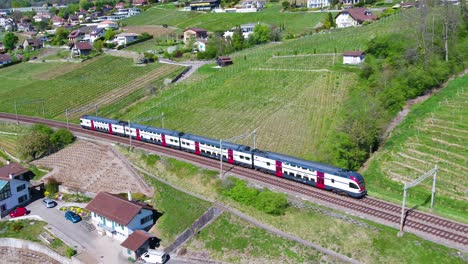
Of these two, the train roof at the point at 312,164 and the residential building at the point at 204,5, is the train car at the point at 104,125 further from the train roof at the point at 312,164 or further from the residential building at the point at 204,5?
the residential building at the point at 204,5

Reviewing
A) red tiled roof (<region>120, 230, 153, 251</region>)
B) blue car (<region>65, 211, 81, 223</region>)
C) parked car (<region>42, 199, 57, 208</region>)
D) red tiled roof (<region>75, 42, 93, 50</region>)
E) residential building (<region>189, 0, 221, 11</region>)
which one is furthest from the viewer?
residential building (<region>189, 0, 221, 11</region>)

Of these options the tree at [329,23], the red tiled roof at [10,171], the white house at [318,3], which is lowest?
the red tiled roof at [10,171]

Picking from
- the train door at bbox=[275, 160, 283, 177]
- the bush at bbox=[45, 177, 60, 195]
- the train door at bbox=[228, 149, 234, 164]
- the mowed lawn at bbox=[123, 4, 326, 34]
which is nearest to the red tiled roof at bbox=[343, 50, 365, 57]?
the train door at bbox=[228, 149, 234, 164]

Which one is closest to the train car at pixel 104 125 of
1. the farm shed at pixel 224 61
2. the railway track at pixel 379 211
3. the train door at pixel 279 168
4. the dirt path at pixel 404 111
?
the railway track at pixel 379 211

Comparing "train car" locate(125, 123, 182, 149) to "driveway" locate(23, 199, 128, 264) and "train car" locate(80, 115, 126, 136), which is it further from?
"driveway" locate(23, 199, 128, 264)

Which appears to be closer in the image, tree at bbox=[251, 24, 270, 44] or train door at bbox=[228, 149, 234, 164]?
train door at bbox=[228, 149, 234, 164]
